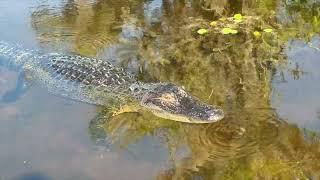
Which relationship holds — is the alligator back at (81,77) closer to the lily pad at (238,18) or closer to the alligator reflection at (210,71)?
the alligator reflection at (210,71)

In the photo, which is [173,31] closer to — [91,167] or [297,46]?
[297,46]

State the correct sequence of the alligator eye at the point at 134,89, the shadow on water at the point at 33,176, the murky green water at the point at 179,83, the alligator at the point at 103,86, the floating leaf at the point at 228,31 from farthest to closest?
the floating leaf at the point at 228,31, the alligator eye at the point at 134,89, the alligator at the point at 103,86, the murky green water at the point at 179,83, the shadow on water at the point at 33,176

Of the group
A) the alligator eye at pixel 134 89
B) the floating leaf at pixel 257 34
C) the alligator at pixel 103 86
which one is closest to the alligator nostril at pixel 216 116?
the alligator at pixel 103 86

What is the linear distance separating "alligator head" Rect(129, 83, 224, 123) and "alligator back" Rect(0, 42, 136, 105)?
1.00 ft

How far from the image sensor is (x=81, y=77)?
6043 millimetres

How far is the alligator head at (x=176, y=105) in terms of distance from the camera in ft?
16.6

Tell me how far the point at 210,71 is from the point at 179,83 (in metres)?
0.44

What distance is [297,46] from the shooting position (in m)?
6.70

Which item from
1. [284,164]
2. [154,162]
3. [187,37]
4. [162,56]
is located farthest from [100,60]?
[284,164]

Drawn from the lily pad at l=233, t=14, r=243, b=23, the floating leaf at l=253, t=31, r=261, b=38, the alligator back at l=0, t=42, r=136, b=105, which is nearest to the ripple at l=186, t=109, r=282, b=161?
the alligator back at l=0, t=42, r=136, b=105

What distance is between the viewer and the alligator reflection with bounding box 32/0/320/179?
14.9ft

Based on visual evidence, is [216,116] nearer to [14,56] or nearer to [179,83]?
[179,83]

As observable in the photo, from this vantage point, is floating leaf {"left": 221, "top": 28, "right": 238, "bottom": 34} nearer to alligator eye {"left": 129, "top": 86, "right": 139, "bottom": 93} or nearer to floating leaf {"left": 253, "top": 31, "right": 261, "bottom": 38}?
floating leaf {"left": 253, "top": 31, "right": 261, "bottom": 38}

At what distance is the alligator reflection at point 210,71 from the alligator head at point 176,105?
0.10 metres
